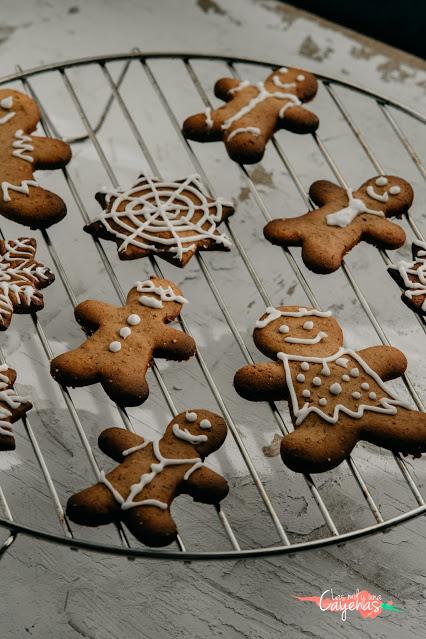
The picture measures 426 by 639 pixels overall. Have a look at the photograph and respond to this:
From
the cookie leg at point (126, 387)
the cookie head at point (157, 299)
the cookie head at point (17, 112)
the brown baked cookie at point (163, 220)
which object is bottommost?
the cookie leg at point (126, 387)

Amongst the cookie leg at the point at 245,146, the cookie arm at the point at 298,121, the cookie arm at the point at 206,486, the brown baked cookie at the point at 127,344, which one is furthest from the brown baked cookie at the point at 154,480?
the cookie arm at the point at 298,121

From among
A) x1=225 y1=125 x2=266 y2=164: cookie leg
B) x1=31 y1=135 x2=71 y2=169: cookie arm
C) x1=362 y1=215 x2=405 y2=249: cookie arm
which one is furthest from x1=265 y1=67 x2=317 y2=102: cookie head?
x1=31 y1=135 x2=71 y2=169: cookie arm

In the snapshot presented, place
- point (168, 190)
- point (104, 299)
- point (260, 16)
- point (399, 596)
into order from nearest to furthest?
point (399, 596) < point (168, 190) < point (104, 299) < point (260, 16)

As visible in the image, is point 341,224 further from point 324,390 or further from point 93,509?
point 93,509

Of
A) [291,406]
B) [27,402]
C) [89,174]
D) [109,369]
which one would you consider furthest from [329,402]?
[89,174]

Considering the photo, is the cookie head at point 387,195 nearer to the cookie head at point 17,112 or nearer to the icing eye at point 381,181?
the icing eye at point 381,181

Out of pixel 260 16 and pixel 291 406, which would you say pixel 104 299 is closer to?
pixel 291 406
